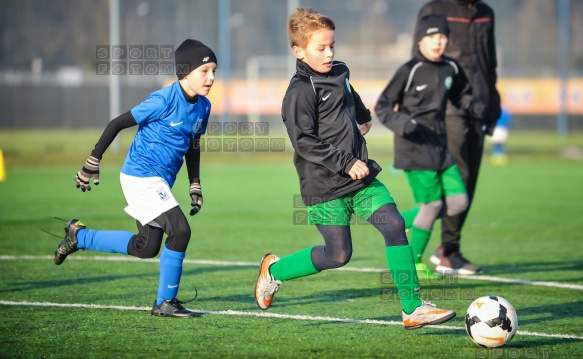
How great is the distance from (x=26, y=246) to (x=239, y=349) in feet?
16.6

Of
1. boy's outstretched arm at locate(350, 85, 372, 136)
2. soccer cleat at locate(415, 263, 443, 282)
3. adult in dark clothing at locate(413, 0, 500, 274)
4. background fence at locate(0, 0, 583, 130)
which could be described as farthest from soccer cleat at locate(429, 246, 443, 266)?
background fence at locate(0, 0, 583, 130)

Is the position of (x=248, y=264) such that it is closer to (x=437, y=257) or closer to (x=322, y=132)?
(x=437, y=257)

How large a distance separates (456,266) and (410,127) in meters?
1.70

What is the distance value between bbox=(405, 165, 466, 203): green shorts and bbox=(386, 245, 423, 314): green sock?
2195 millimetres

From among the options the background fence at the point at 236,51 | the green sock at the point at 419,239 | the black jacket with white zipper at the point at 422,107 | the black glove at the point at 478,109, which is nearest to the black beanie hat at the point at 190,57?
the black jacket with white zipper at the point at 422,107

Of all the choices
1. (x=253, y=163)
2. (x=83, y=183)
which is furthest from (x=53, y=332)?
(x=253, y=163)

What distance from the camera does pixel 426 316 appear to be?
17.9ft

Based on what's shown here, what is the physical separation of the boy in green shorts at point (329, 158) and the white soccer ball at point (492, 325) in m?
0.39

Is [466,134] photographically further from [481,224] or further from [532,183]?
[532,183]

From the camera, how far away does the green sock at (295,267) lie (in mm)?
5984

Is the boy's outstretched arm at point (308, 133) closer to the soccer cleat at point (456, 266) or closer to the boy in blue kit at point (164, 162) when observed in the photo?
the boy in blue kit at point (164, 162)

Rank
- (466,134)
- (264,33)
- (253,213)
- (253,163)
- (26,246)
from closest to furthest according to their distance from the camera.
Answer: (466,134), (26,246), (253,213), (253,163), (264,33)

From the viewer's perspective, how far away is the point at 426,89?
25.6 feet

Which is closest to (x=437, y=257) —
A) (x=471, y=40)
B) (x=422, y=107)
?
(x=422, y=107)
